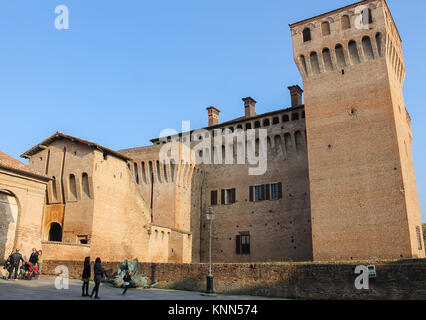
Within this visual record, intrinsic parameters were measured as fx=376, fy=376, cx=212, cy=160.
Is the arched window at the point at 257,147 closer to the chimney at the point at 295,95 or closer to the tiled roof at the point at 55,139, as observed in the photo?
the chimney at the point at 295,95

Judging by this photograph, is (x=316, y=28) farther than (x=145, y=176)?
No

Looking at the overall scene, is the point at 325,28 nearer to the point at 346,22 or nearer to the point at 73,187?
the point at 346,22

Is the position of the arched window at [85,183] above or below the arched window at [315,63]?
below

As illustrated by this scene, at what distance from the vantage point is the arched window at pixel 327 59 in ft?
77.2

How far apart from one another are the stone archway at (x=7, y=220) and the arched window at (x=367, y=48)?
2060 centimetres

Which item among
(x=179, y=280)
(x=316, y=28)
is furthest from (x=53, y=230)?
(x=316, y=28)

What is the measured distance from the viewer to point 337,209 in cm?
2131

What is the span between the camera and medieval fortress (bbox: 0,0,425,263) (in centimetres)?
1988

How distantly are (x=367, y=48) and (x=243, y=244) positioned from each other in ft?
52.1

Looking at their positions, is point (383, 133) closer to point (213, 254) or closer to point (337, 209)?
point (337, 209)

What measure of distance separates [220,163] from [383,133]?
44.0ft

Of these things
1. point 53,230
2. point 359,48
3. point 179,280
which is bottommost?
point 179,280

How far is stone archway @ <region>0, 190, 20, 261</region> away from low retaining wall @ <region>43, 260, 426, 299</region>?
246 inches

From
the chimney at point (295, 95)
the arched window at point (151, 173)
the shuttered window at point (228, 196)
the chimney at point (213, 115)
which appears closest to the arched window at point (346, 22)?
the chimney at point (295, 95)
